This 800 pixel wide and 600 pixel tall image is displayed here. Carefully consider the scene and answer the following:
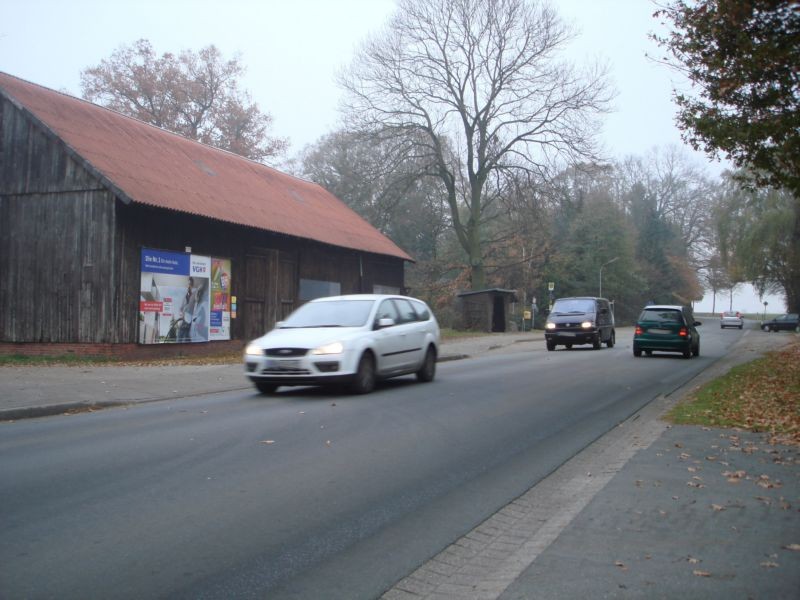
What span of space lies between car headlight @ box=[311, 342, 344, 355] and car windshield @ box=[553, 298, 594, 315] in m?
17.3

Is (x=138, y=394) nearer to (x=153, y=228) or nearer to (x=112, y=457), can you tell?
(x=112, y=457)

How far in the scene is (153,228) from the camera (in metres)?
23.5

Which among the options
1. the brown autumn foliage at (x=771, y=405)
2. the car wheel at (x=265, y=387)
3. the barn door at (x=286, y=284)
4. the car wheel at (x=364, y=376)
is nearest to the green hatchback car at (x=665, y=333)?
the brown autumn foliage at (x=771, y=405)

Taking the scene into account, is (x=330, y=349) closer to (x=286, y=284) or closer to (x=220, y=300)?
(x=220, y=300)

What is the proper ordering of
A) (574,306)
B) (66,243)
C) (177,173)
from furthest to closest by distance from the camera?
(574,306) → (177,173) → (66,243)

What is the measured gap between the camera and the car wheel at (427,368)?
15516mm

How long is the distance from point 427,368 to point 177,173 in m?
14.8

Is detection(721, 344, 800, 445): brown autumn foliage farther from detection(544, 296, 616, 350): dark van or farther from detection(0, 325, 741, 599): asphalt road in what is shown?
detection(544, 296, 616, 350): dark van

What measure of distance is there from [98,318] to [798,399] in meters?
17.8

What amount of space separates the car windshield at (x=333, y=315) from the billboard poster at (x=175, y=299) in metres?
10.0

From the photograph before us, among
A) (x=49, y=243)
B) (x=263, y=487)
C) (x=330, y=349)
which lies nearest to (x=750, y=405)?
(x=330, y=349)

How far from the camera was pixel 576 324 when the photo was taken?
28359 mm

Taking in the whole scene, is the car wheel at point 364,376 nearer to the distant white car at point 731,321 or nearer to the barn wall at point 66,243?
the barn wall at point 66,243

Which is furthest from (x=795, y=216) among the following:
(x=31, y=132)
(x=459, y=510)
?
(x=459, y=510)
